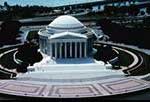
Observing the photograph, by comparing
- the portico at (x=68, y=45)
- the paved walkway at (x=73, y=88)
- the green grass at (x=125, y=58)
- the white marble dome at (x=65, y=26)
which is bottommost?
the paved walkway at (x=73, y=88)

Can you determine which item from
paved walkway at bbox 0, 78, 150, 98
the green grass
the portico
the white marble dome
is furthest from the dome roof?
paved walkway at bbox 0, 78, 150, 98

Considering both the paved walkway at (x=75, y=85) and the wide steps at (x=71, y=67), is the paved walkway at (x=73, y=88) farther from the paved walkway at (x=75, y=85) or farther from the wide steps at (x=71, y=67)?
the wide steps at (x=71, y=67)

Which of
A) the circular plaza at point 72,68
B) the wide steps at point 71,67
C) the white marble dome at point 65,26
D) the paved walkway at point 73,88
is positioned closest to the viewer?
the paved walkway at point 73,88

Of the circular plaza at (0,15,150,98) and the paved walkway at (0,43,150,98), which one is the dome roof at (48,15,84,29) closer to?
the circular plaza at (0,15,150,98)

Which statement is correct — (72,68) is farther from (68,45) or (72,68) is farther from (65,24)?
(65,24)

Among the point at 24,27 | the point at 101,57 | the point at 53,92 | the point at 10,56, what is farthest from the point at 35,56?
the point at 24,27

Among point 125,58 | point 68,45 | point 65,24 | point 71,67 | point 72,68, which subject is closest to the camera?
point 72,68

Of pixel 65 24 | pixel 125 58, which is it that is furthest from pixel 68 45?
pixel 125 58

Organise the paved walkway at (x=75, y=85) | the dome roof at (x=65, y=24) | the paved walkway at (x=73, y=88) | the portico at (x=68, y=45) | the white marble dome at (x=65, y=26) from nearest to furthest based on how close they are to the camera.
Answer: the paved walkway at (x=73, y=88) → the paved walkway at (x=75, y=85) → the portico at (x=68, y=45) → the white marble dome at (x=65, y=26) → the dome roof at (x=65, y=24)

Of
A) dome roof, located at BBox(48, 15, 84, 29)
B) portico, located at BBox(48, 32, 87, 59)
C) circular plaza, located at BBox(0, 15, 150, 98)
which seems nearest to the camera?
circular plaza, located at BBox(0, 15, 150, 98)

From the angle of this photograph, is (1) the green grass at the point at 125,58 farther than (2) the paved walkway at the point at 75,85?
Yes

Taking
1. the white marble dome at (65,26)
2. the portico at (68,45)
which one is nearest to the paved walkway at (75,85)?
the portico at (68,45)
